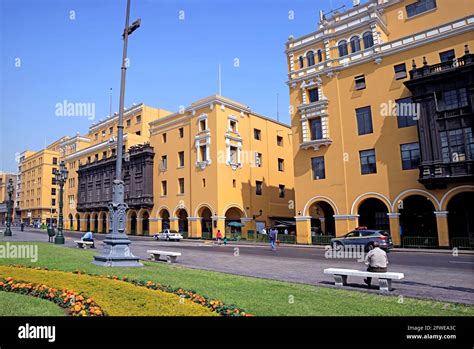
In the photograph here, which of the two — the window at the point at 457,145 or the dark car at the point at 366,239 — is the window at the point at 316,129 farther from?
the dark car at the point at 366,239

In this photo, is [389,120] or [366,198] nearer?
[389,120]

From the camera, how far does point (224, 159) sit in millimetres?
43594

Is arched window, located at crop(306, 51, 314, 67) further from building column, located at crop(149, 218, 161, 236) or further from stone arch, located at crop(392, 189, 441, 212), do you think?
building column, located at crop(149, 218, 161, 236)

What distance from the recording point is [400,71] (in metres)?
30.2

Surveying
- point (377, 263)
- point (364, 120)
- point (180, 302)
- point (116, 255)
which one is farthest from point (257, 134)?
point (180, 302)

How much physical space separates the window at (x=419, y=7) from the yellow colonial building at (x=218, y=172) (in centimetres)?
2192

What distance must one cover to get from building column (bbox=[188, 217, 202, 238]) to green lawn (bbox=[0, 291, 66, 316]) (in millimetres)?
36482

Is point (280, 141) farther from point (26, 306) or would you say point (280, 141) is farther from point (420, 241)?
point (26, 306)

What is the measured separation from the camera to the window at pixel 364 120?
31.4m

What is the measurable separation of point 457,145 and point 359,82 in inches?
404

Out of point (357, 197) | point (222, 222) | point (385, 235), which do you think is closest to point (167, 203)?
point (222, 222)

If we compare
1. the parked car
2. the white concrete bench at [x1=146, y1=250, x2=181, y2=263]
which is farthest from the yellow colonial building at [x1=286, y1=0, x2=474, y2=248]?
the white concrete bench at [x1=146, y1=250, x2=181, y2=263]

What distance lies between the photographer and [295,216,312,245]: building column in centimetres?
3434
